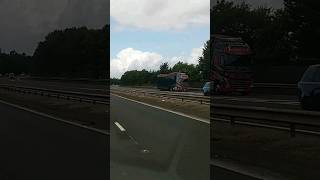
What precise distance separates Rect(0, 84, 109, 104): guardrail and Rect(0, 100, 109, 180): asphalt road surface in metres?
7.50

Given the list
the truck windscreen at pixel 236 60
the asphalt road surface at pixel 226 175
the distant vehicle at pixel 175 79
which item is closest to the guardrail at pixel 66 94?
the truck windscreen at pixel 236 60

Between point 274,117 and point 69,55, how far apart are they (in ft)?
81.6

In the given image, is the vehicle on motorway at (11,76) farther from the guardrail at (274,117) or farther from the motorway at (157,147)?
the guardrail at (274,117)

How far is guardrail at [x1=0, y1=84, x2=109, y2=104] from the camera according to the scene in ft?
80.3

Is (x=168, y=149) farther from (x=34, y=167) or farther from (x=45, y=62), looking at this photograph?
(x=45, y=62)

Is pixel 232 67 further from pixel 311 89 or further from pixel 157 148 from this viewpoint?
pixel 157 148

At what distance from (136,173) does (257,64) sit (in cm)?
2353

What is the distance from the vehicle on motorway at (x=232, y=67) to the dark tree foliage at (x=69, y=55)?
5.63 m

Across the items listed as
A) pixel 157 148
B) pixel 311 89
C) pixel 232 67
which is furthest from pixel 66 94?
pixel 157 148

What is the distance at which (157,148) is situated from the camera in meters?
10.1

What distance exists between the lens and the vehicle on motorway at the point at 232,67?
26.3m

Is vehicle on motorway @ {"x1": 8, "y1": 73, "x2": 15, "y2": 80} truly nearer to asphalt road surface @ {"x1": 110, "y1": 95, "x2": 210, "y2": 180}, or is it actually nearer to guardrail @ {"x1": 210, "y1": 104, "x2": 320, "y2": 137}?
asphalt road surface @ {"x1": 110, "y1": 95, "x2": 210, "y2": 180}

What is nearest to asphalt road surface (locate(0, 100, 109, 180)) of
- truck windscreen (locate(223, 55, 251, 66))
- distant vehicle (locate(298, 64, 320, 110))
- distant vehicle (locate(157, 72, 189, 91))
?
distant vehicle (locate(157, 72, 189, 91))

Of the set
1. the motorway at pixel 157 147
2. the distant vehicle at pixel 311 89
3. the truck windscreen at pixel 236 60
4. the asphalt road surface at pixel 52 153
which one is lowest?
the asphalt road surface at pixel 52 153
